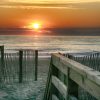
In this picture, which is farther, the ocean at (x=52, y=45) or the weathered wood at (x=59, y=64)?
the ocean at (x=52, y=45)

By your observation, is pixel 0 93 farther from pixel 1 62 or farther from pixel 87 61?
pixel 87 61

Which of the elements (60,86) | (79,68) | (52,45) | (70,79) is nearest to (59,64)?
(60,86)

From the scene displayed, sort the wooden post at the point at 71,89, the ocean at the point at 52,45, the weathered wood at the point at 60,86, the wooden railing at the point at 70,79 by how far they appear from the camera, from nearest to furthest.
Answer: the wooden railing at the point at 70,79
the wooden post at the point at 71,89
the weathered wood at the point at 60,86
the ocean at the point at 52,45

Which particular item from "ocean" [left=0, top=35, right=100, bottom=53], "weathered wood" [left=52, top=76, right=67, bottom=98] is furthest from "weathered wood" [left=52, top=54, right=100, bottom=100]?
"ocean" [left=0, top=35, right=100, bottom=53]

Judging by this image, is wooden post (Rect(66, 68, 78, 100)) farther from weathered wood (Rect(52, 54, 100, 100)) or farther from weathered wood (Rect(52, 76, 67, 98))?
weathered wood (Rect(52, 76, 67, 98))

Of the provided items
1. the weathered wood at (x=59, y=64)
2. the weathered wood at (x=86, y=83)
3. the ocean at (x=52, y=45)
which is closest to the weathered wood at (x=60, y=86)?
the weathered wood at (x=59, y=64)

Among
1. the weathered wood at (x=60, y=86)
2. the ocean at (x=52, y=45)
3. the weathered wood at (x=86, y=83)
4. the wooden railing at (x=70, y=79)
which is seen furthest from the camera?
the ocean at (x=52, y=45)

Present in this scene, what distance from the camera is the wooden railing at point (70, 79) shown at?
3.97 m

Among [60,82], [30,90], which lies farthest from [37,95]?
[60,82]

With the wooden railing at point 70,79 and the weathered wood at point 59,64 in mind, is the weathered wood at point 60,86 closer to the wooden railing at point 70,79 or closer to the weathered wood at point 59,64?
the wooden railing at point 70,79

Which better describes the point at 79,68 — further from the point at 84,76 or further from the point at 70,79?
the point at 70,79

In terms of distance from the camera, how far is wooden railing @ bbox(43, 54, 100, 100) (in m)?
3.97

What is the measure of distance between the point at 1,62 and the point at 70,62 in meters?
6.56

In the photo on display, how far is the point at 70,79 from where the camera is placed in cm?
508
